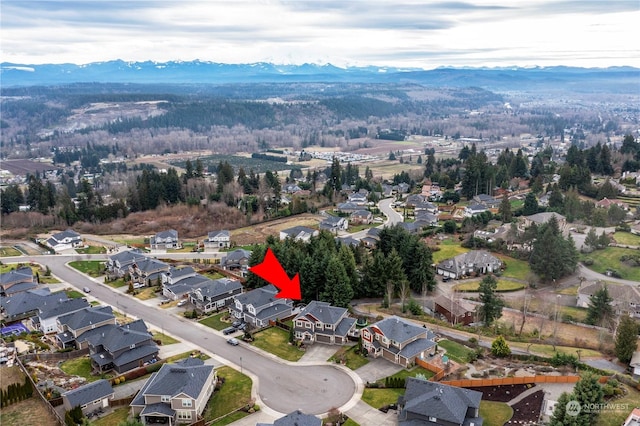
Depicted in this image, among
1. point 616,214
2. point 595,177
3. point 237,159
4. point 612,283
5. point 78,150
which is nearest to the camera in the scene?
point 612,283

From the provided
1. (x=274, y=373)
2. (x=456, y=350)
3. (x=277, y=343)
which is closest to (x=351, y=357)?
(x=274, y=373)

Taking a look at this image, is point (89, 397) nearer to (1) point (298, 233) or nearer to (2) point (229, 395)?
(2) point (229, 395)

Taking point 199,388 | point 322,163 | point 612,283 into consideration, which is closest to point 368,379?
point 199,388

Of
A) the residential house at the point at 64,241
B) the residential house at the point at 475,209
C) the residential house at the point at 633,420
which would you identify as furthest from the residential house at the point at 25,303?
the residential house at the point at 475,209

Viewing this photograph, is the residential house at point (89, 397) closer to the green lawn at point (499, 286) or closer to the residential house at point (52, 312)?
the residential house at point (52, 312)

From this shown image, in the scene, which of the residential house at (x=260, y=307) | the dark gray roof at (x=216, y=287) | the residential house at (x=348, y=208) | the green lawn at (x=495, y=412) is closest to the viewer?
the green lawn at (x=495, y=412)

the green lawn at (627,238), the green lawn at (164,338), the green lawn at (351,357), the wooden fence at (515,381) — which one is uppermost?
the green lawn at (627,238)

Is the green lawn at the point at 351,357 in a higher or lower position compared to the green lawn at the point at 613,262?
lower

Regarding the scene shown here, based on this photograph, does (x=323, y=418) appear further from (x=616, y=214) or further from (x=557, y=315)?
(x=616, y=214)
